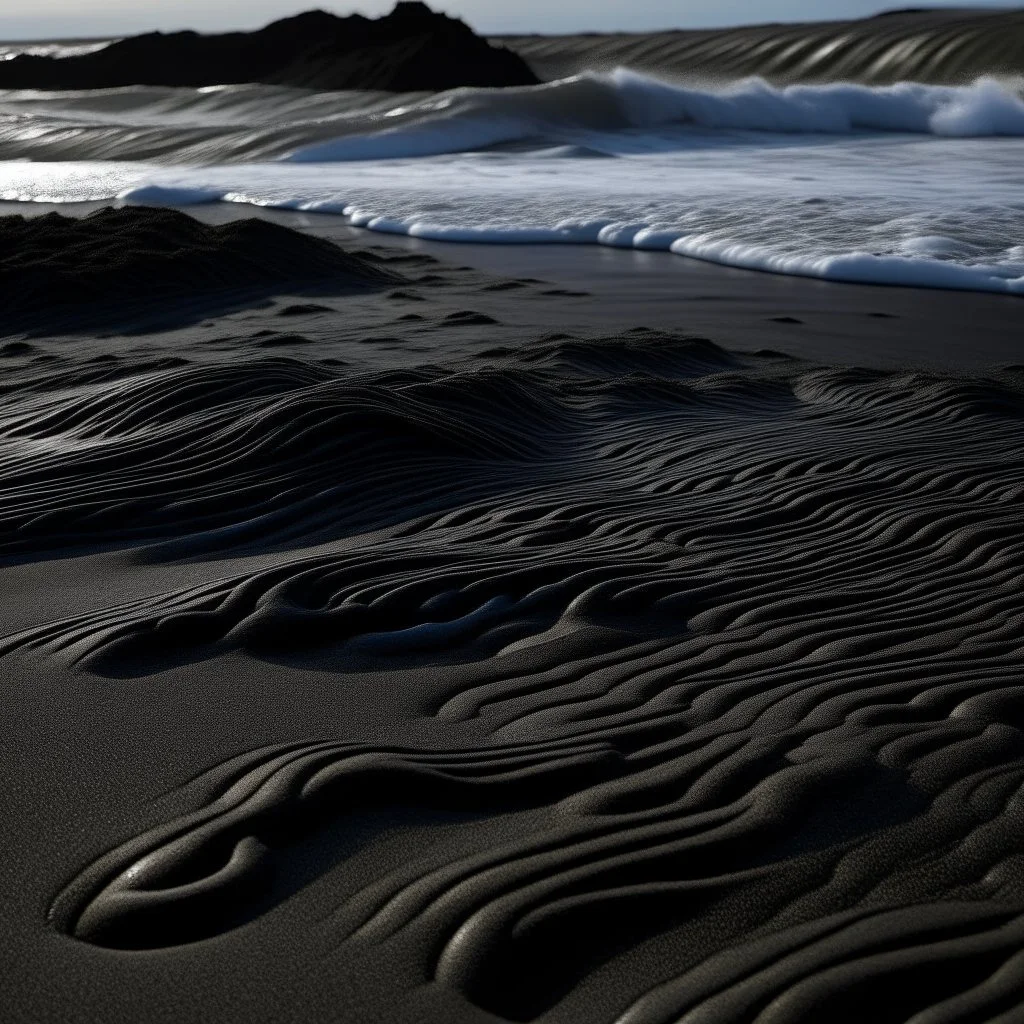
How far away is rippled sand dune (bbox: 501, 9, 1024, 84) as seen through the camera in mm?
28641

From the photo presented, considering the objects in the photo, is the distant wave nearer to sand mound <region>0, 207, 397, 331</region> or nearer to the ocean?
the ocean

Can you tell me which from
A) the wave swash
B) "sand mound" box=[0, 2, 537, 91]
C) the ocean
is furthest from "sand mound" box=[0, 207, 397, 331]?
"sand mound" box=[0, 2, 537, 91]

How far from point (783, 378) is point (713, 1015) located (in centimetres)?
536

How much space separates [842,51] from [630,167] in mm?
14878

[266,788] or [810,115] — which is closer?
[266,788]

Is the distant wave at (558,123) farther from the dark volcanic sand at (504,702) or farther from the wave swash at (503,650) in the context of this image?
the dark volcanic sand at (504,702)

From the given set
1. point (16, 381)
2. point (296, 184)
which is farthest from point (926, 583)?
point (296, 184)

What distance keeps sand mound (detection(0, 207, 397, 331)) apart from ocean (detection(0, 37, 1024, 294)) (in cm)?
301

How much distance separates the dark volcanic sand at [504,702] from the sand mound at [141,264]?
2764mm

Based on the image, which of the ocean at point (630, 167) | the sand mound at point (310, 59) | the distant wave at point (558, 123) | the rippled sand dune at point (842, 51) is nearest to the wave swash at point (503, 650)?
the ocean at point (630, 167)

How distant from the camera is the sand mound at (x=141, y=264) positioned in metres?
8.72

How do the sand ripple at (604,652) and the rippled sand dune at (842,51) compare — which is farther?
the rippled sand dune at (842,51)

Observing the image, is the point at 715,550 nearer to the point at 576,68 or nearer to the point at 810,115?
the point at 810,115

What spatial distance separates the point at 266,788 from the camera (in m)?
2.63
